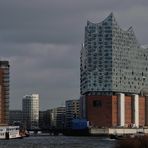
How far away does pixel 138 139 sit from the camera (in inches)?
3844

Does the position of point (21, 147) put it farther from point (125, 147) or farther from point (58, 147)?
point (125, 147)

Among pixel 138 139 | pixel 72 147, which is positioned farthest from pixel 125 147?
pixel 72 147

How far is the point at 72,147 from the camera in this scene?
134625 millimetres

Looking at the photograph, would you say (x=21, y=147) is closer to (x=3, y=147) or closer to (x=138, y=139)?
(x=3, y=147)

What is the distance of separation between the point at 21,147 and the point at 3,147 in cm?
348

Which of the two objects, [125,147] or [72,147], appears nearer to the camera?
[125,147]

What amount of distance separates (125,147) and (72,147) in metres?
40.3

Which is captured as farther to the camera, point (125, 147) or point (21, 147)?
point (21, 147)

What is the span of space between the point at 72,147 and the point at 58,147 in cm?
281

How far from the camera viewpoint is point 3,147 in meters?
133

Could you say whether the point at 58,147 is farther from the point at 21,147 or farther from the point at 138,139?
the point at 138,139

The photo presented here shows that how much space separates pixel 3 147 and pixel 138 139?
42.3 m

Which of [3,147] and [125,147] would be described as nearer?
[125,147]

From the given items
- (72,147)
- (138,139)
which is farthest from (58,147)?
(138,139)
